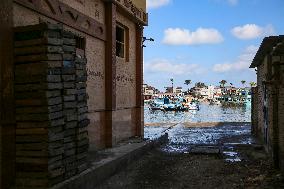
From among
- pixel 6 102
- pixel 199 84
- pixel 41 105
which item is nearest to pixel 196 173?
pixel 41 105

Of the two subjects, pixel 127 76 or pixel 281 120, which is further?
pixel 127 76

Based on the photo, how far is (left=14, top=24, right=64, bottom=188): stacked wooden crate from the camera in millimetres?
7520

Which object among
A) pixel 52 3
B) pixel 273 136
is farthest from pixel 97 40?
pixel 273 136

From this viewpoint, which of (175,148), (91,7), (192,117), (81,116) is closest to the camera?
(81,116)

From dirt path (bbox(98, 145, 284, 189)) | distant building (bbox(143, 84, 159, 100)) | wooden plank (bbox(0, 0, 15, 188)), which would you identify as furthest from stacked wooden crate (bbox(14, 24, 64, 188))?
distant building (bbox(143, 84, 159, 100))

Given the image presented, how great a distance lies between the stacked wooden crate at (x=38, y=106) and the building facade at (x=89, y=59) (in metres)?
0.03

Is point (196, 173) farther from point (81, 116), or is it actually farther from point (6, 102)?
point (6, 102)

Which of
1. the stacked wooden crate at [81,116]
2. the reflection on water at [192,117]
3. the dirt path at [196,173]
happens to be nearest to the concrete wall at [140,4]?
the dirt path at [196,173]

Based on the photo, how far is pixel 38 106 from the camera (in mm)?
7590

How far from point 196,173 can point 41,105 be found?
5.47m

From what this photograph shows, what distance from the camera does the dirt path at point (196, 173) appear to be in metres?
9.83

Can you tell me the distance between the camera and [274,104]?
11594 mm

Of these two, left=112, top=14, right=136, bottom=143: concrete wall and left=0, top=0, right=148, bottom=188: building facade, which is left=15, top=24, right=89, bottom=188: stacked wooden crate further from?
left=112, top=14, right=136, bottom=143: concrete wall

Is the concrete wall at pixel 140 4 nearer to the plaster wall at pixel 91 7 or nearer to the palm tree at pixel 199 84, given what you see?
the plaster wall at pixel 91 7
